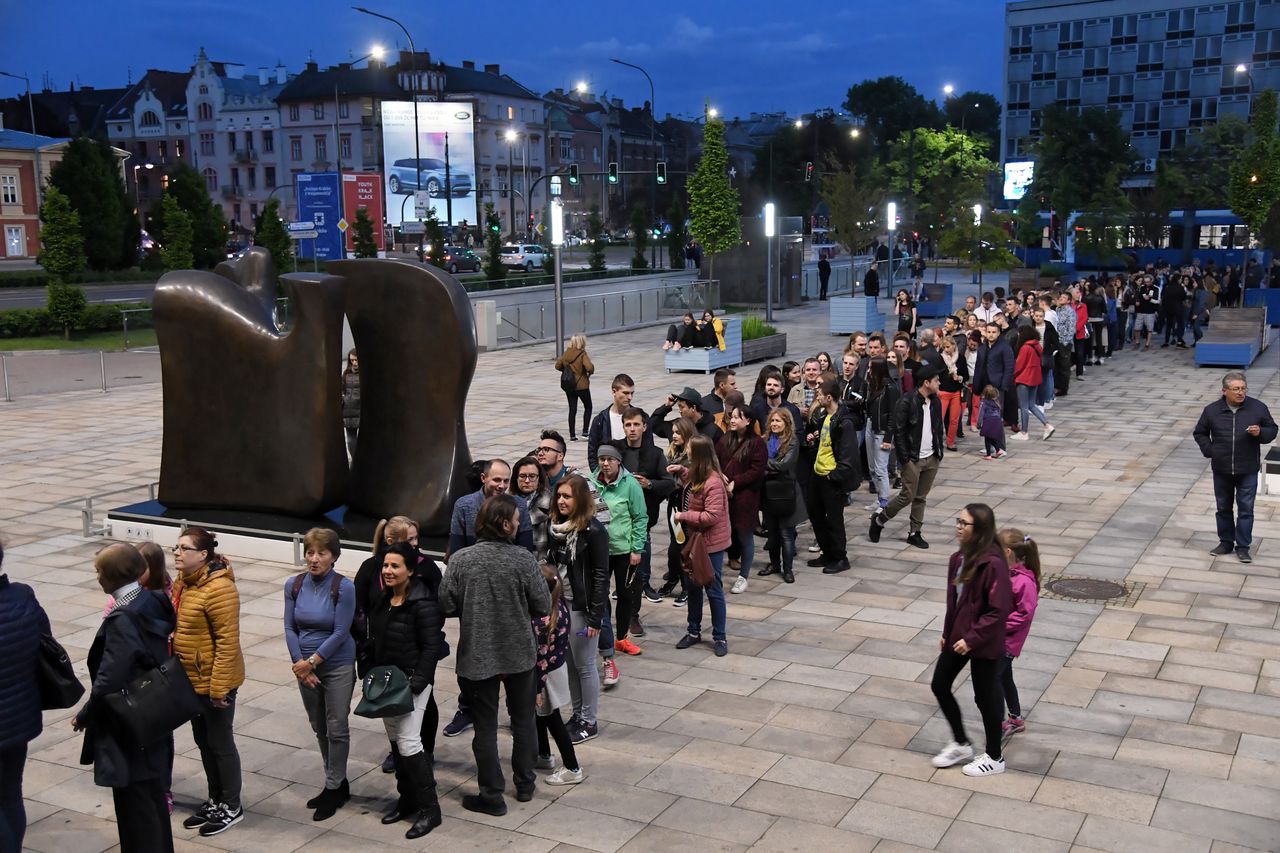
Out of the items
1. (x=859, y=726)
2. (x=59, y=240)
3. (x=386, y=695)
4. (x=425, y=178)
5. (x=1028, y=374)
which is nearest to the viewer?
(x=386, y=695)

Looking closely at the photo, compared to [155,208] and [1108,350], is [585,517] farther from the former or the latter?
[155,208]

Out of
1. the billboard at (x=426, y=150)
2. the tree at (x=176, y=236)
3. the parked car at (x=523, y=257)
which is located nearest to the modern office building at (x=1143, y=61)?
the parked car at (x=523, y=257)

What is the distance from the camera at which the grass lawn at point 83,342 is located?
103ft

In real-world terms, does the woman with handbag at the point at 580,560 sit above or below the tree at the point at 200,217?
below

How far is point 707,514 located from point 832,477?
230 centimetres

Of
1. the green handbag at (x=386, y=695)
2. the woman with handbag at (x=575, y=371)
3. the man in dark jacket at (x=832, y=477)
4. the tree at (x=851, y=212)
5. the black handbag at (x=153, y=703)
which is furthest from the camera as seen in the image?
the tree at (x=851, y=212)

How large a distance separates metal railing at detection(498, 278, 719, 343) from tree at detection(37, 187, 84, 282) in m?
13.1

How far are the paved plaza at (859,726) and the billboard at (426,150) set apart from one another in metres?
57.1

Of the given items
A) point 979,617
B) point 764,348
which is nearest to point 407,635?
point 979,617

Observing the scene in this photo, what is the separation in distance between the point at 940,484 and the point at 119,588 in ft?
35.0

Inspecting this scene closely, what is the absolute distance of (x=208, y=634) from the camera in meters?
6.07

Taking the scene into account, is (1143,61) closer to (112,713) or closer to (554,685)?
(554,685)

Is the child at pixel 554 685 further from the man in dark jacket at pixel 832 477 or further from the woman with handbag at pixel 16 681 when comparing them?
the man in dark jacket at pixel 832 477

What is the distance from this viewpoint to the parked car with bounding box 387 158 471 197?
6850 centimetres
